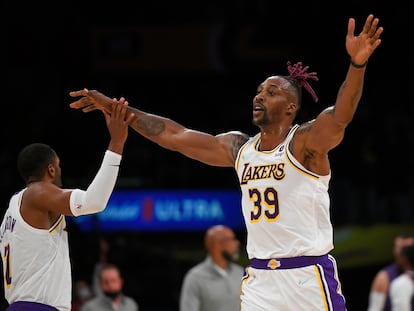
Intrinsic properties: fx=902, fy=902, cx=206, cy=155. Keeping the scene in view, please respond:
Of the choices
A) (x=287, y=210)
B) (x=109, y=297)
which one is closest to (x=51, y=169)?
(x=287, y=210)

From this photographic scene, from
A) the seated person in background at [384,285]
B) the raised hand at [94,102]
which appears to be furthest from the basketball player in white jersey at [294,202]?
the seated person in background at [384,285]

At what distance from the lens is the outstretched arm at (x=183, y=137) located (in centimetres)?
620

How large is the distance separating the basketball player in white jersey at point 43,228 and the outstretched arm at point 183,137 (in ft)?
1.39

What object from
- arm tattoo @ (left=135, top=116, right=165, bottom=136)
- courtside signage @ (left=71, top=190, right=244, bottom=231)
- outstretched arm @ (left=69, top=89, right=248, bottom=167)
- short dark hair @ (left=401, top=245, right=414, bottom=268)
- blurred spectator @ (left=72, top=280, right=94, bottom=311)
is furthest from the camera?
courtside signage @ (left=71, top=190, right=244, bottom=231)

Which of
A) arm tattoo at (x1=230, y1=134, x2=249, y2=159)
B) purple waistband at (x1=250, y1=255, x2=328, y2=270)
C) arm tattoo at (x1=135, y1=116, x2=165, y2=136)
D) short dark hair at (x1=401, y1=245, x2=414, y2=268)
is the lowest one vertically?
short dark hair at (x1=401, y1=245, x2=414, y2=268)

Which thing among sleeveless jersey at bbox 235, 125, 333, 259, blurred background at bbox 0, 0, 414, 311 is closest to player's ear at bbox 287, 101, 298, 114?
sleeveless jersey at bbox 235, 125, 333, 259

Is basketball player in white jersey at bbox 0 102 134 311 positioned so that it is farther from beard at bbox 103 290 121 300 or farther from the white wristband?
beard at bbox 103 290 121 300

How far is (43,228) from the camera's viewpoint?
5.93m

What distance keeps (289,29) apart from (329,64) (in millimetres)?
918

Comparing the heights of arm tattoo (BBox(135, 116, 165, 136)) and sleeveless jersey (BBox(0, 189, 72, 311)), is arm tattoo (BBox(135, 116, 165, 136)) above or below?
above

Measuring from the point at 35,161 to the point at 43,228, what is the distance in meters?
0.46

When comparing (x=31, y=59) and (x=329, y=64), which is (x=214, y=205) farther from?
(x=31, y=59)

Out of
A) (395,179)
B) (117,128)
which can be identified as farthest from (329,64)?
(117,128)

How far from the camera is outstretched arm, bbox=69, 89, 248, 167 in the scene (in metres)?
6.20
